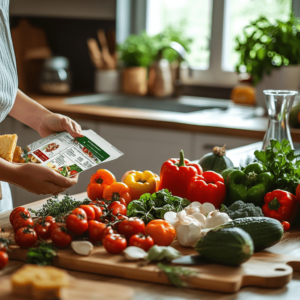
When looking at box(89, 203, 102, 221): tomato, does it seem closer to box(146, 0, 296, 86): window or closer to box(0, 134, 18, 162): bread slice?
box(0, 134, 18, 162): bread slice

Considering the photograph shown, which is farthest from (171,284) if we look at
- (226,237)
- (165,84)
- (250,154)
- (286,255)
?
(165,84)

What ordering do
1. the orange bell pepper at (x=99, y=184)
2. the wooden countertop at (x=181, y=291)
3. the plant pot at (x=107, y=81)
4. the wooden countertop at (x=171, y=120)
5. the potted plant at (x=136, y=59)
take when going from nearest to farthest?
the wooden countertop at (x=181, y=291) < the orange bell pepper at (x=99, y=184) < the wooden countertop at (x=171, y=120) < the potted plant at (x=136, y=59) < the plant pot at (x=107, y=81)

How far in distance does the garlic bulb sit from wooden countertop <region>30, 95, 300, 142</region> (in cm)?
137

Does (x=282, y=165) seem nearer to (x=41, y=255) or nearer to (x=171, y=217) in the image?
(x=171, y=217)

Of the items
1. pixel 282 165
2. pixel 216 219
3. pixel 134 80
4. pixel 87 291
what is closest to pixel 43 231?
pixel 87 291

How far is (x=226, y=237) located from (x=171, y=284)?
147mm

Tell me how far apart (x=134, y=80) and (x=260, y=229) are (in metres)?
2.63

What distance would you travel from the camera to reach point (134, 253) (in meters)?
0.99

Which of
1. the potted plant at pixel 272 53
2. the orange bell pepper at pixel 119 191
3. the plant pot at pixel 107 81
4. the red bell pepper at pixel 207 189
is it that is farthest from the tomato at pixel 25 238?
the plant pot at pixel 107 81

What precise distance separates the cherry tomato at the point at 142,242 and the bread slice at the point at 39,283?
26 cm

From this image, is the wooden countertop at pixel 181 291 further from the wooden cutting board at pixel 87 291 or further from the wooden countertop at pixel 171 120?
the wooden countertop at pixel 171 120

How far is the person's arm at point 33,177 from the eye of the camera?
1.18m

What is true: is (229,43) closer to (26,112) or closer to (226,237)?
(26,112)

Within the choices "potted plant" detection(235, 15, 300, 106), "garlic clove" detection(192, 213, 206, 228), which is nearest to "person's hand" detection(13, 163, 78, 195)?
"garlic clove" detection(192, 213, 206, 228)
